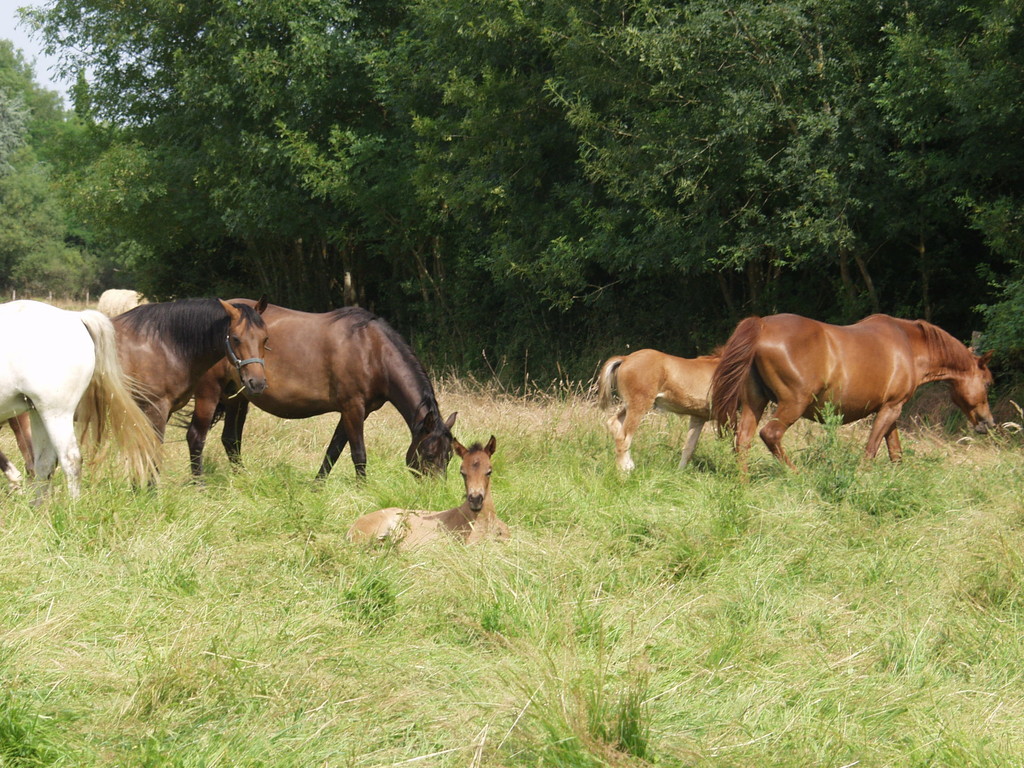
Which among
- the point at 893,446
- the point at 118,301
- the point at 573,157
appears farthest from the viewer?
the point at 118,301

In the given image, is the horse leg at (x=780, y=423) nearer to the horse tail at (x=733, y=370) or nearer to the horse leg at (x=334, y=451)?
the horse tail at (x=733, y=370)

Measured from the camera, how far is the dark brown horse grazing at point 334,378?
8.76 m

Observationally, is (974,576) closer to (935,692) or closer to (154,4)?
(935,692)

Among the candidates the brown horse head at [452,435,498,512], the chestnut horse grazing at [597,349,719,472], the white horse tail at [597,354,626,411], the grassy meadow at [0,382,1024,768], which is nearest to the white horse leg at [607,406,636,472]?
the chestnut horse grazing at [597,349,719,472]

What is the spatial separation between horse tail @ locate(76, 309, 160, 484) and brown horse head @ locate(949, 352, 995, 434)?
7189mm

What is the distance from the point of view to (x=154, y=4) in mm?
22359

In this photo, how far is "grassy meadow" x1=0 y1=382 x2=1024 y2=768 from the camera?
11.9 ft

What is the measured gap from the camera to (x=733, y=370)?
8.88m

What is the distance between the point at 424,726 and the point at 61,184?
82.4 feet

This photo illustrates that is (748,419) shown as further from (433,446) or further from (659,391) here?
(433,446)

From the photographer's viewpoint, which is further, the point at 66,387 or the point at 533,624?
the point at 66,387

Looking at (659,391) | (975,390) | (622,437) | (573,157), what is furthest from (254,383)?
(573,157)

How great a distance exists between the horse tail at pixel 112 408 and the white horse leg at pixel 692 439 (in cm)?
444

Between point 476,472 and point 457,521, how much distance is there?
0.39 m
